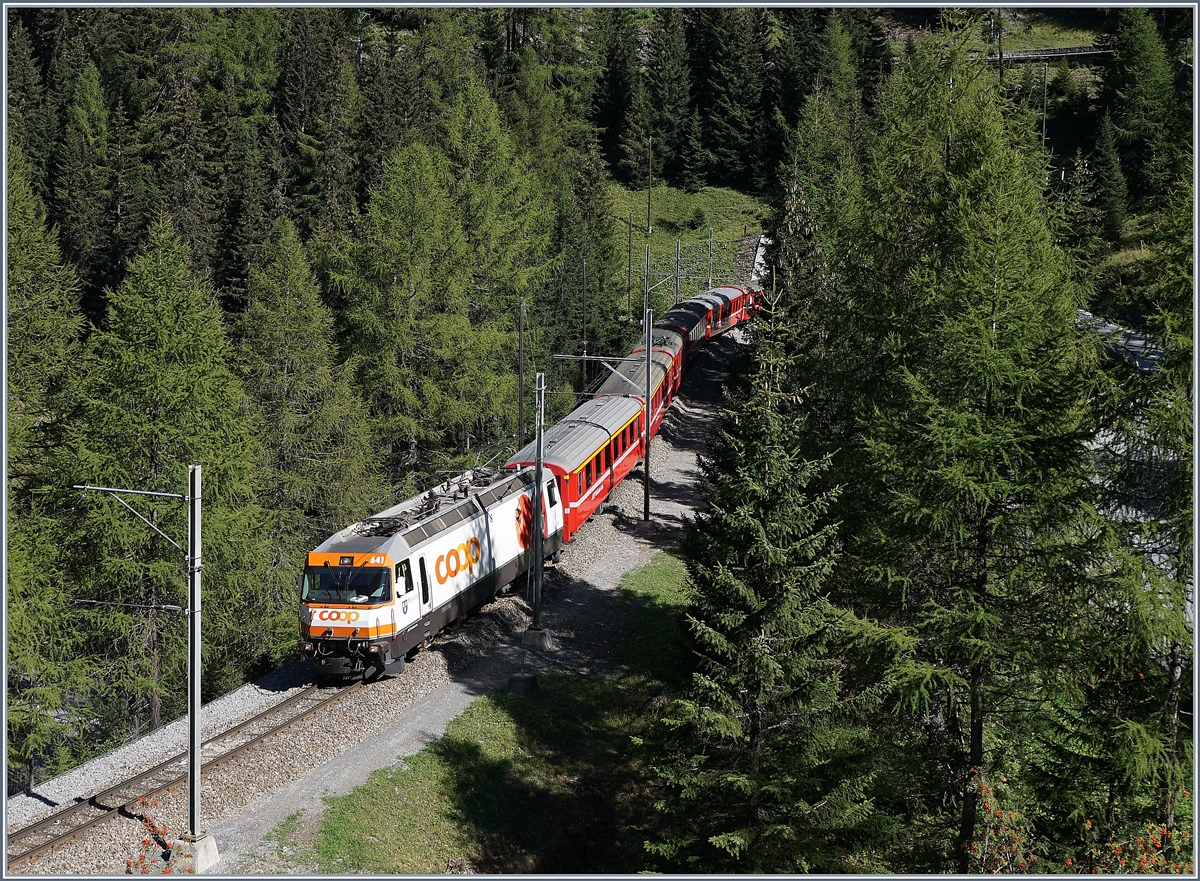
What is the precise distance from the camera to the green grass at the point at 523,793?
16.9 metres

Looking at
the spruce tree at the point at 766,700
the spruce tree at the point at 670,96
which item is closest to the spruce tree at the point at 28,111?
the spruce tree at the point at 670,96

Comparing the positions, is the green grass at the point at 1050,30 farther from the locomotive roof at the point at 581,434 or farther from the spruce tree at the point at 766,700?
the spruce tree at the point at 766,700

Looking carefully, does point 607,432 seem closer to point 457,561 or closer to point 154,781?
point 457,561

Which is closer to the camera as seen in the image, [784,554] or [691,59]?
[784,554]

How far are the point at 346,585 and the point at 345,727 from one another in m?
2.79

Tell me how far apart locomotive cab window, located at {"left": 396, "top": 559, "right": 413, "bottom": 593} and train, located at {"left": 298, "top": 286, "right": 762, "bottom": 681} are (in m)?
0.02

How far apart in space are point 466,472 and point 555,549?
4074mm

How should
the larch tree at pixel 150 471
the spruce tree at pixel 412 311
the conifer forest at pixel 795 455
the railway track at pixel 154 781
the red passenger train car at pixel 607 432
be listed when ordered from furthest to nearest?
the spruce tree at pixel 412 311
the red passenger train car at pixel 607 432
the larch tree at pixel 150 471
the railway track at pixel 154 781
the conifer forest at pixel 795 455

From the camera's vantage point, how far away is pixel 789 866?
14.8 m

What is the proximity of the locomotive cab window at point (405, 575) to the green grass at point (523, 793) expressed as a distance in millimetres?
2929

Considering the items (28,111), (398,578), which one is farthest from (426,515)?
(28,111)

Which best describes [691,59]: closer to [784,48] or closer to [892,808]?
[784,48]

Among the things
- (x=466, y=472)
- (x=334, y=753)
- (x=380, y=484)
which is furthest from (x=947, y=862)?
(x=380, y=484)

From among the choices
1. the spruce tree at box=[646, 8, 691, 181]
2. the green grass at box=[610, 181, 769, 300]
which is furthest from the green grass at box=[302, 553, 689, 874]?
the spruce tree at box=[646, 8, 691, 181]
